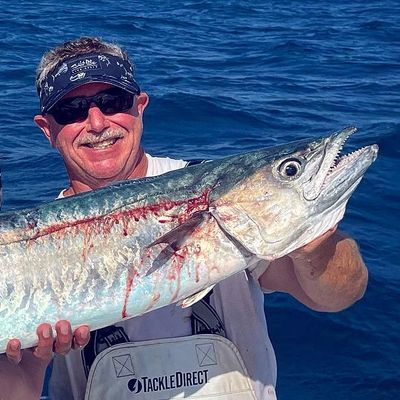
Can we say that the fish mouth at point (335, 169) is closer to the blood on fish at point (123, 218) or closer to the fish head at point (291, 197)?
the fish head at point (291, 197)

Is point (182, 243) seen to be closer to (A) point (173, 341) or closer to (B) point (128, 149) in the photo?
(A) point (173, 341)

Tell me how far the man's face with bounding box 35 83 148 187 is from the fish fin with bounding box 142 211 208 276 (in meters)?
0.75

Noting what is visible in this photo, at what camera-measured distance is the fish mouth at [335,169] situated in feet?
10.9

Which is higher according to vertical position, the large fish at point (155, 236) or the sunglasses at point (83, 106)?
the sunglasses at point (83, 106)

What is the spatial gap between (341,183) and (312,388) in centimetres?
240

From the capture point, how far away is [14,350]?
10.7ft

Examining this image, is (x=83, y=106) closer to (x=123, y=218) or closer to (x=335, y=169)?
(x=123, y=218)

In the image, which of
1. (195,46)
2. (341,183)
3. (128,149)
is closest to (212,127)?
(195,46)

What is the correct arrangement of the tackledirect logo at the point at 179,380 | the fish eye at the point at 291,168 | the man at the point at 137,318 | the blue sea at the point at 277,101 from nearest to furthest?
the fish eye at the point at 291,168 < the man at the point at 137,318 < the tackledirect logo at the point at 179,380 < the blue sea at the point at 277,101

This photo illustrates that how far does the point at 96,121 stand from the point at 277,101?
807 centimetres

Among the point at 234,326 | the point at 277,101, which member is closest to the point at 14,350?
the point at 234,326

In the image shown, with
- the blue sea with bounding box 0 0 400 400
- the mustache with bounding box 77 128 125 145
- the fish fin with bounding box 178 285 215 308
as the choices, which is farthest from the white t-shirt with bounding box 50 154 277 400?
the blue sea with bounding box 0 0 400 400

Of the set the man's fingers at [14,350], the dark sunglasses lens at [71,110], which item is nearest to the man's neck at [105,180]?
the dark sunglasses lens at [71,110]

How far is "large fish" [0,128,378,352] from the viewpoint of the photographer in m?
3.25
